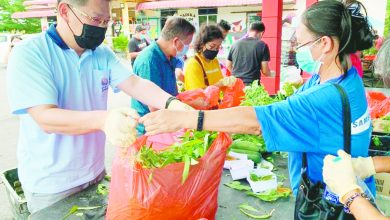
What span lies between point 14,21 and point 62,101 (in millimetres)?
29033

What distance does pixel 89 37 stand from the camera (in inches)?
67.9

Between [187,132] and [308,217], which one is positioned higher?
[187,132]

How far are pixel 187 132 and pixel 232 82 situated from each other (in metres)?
1.56

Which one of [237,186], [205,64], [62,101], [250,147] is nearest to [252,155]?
[250,147]

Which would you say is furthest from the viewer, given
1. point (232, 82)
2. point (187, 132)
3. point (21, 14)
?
point (21, 14)

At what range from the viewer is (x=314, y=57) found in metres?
1.54

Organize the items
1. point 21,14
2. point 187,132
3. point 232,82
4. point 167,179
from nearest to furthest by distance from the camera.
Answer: point 167,179, point 187,132, point 232,82, point 21,14

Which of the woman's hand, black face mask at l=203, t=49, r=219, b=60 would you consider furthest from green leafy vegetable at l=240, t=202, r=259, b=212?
black face mask at l=203, t=49, r=219, b=60

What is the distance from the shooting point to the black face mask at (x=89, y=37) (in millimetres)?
1700

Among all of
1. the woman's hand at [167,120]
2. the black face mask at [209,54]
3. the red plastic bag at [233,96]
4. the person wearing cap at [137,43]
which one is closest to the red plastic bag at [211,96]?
the red plastic bag at [233,96]

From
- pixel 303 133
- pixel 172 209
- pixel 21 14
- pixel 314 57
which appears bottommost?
pixel 172 209

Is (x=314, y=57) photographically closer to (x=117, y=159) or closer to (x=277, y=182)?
(x=277, y=182)

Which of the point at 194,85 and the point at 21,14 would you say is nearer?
the point at 194,85

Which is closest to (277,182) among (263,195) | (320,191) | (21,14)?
(263,195)
